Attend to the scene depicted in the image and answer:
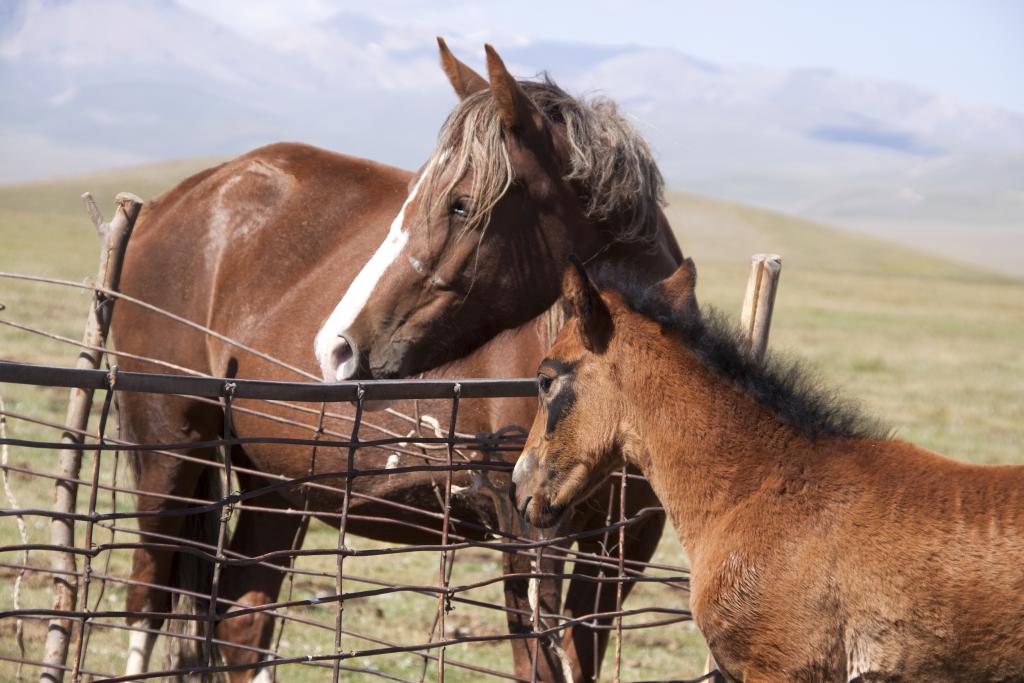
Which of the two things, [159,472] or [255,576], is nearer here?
[159,472]

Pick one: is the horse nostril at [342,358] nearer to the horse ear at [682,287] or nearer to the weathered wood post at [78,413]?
the weathered wood post at [78,413]

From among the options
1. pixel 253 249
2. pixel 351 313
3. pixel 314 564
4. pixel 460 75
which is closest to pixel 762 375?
pixel 351 313

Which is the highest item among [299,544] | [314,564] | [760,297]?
[760,297]

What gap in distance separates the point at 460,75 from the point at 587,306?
5.29ft

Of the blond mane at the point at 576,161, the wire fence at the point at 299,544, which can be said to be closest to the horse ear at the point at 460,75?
the blond mane at the point at 576,161

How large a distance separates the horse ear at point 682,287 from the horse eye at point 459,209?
0.87 meters

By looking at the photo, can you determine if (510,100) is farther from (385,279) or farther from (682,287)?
(682,287)

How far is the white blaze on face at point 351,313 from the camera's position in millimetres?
3693

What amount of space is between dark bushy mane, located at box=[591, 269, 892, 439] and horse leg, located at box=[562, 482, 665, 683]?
43.3 inches

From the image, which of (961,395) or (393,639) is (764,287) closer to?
(393,639)

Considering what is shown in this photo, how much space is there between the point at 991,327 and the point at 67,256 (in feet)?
87.5

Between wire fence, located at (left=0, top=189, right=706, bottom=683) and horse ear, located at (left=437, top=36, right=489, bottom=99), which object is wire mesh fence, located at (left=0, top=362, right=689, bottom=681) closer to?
wire fence, located at (left=0, top=189, right=706, bottom=683)

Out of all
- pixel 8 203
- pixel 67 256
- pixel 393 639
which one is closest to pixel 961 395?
pixel 393 639

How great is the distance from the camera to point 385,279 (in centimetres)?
376
